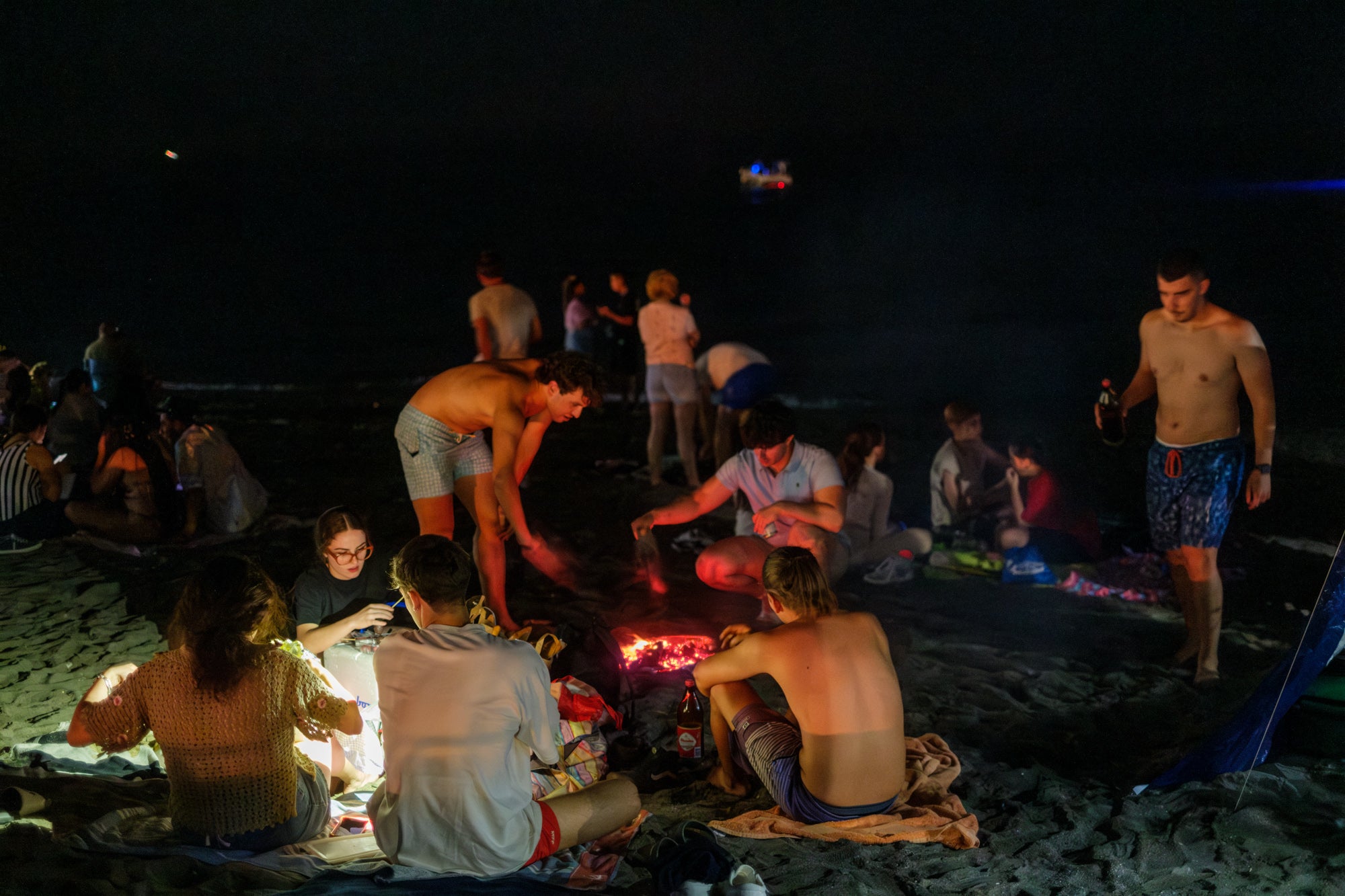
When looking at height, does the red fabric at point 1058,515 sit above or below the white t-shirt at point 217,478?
below

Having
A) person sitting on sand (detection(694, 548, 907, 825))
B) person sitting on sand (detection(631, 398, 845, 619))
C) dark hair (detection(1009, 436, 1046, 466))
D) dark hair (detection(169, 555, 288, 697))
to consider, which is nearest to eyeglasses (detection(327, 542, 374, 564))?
dark hair (detection(169, 555, 288, 697))

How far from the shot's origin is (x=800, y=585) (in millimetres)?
3469

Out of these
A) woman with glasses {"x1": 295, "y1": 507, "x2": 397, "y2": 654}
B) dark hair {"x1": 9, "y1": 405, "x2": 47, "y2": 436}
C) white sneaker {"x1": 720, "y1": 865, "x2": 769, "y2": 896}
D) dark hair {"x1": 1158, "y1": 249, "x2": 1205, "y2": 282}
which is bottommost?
white sneaker {"x1": 720, "y1": 865, "x2": 769, "y2": 896}

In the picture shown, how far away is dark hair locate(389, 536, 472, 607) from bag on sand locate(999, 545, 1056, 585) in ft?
15.1

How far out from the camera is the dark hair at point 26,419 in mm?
6977

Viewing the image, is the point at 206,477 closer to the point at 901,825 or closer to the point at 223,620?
the point at 223,620

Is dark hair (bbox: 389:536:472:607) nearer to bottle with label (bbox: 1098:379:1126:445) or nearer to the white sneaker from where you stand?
the white sneaker

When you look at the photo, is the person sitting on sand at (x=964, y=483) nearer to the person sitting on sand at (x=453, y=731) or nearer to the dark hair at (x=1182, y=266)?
the dark hair at (x=1182, y=266)

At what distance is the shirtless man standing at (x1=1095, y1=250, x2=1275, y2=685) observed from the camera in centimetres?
479

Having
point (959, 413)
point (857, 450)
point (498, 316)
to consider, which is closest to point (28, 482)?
point (498, 316)

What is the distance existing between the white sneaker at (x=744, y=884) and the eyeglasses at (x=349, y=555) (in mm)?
2182

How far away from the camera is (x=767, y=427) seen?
517 centimetres

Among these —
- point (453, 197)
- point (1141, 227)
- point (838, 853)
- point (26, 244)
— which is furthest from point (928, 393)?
point (453, 197)

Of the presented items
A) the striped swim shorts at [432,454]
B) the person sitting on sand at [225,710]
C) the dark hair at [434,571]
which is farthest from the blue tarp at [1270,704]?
the striped swim shorts at [432,454]
